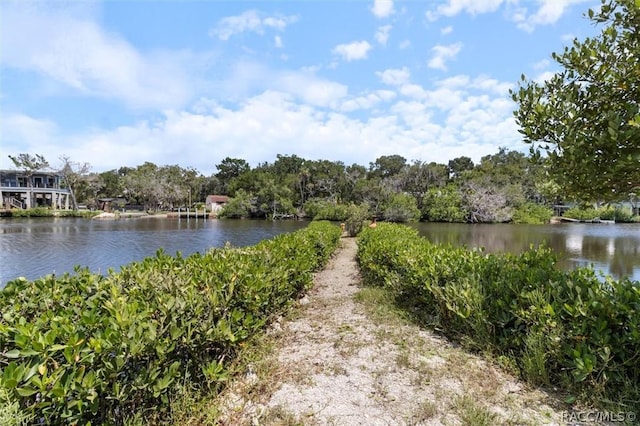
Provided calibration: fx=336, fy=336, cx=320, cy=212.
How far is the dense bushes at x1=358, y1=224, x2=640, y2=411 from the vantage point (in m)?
2.65

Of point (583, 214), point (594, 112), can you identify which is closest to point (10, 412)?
point (594, 112)

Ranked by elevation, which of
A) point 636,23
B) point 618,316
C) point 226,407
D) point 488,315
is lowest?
point 226,407

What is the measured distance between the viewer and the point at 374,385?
9.64 ft

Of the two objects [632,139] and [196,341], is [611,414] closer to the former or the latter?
[632,139]

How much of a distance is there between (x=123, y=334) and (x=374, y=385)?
2050 mm

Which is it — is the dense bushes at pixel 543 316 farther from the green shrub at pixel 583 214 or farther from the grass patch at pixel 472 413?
the green shrub at pixel 583 214

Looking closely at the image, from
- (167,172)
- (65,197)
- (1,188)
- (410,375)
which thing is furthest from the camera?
(167,172)

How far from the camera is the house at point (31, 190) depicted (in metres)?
48.5

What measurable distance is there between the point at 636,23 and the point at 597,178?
1.30m

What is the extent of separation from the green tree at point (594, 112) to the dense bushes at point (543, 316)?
0.97 metres

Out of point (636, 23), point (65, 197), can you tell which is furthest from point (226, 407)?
point (65, 197)

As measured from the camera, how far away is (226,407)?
2672mm

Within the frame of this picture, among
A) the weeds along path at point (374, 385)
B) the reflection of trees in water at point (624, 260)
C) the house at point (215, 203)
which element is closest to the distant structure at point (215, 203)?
the house at point (215, 203)

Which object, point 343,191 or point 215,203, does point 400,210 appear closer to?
point 343,191
